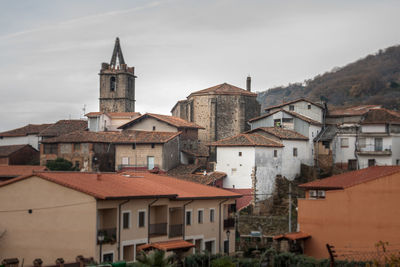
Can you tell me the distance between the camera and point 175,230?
1337 inches

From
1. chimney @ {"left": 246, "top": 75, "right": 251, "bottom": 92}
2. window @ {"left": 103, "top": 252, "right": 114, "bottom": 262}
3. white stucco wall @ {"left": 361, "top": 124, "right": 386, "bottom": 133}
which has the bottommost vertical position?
window @ {"left": 103, "top": 252, "right": 114, "bottom": 262}

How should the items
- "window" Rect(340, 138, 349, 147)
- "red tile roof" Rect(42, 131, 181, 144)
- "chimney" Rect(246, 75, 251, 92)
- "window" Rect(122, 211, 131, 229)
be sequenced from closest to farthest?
"window" Rect(122, 211, 131, 229) → "window" Rect(340, 138, 349, 147) → "red tile roof" Rect(42, 131, 181, 144) → "chimney" Rect(246, 75, 251, 92)

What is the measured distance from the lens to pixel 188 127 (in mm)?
63750

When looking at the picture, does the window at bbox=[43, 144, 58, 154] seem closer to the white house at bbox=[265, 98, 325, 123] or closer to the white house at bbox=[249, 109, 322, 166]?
the white house at bbox=[249, 109, 322, 166]

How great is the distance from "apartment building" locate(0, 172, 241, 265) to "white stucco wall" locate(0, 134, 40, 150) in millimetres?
38820

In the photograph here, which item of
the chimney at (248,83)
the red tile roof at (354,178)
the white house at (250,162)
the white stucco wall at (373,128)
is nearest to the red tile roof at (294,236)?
the red tile roof at (354,178)

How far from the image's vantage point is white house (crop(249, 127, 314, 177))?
178 feet

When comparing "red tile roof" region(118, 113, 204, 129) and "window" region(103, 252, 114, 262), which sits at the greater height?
"red tile roof" region(118, 113, 204, 129)

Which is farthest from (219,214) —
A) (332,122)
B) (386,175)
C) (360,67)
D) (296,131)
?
(360,67)

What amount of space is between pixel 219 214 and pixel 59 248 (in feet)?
41.8

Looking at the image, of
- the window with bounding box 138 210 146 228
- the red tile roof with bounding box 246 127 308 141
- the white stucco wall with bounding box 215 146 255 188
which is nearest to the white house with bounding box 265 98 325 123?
the red tile roof with bounding box 246 127 308 141

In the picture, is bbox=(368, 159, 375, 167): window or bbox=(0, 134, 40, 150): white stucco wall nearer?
bbox=(368, 159, 375, 167): window

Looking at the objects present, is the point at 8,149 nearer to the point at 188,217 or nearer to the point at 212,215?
the point at 212,215

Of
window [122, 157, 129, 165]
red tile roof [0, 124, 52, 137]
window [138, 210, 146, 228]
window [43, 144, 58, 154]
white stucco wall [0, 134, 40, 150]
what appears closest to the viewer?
window [138, 210, 146, 228]
